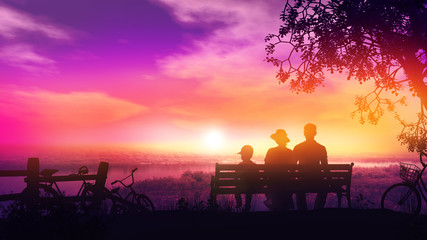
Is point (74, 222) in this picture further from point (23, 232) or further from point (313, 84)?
point (313, 84)

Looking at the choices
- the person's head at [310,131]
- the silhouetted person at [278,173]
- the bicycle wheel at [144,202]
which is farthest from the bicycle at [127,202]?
the person's head at [310,131]

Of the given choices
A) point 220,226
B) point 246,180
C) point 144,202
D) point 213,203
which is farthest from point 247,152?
point 220,226

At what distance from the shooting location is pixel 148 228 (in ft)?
25.1

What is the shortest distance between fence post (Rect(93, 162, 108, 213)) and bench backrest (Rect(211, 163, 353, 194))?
9.81ft

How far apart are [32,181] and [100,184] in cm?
173

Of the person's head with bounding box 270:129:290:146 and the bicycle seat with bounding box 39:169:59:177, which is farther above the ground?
the person's head with bounding box 270:129:290:146

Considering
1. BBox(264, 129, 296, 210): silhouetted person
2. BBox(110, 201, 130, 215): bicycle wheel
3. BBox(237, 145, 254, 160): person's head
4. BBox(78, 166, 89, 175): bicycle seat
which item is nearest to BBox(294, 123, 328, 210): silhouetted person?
BBox(264, 129, 296, 210): silhouetted person

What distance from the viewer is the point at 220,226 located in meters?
7.89

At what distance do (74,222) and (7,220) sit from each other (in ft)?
5.23

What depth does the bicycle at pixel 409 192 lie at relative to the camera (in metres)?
10.5

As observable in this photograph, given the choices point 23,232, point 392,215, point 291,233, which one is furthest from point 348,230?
point 23,232

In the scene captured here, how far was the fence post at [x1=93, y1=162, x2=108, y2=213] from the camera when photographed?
10.3 metres

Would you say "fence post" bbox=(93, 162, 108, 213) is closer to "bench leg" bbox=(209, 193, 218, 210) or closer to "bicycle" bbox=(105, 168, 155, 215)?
"bicycle" bbox=(105, 168, 155, 215)

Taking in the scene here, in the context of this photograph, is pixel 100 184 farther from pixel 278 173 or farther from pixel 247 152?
pixel 278 173
